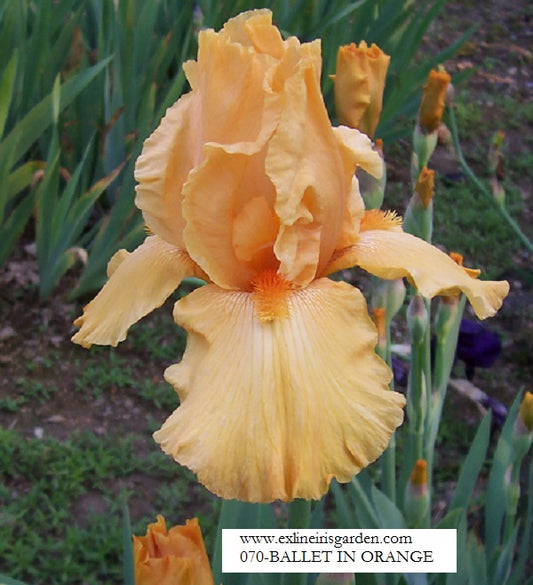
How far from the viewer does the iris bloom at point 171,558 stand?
0.75 meters

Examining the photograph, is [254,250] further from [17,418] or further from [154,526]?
[17,418]

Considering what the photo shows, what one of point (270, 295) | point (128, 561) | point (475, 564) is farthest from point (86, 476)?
point (270, 295)

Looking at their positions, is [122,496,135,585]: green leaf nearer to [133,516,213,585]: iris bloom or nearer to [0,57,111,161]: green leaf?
[133,516,213,585]: iris bloom

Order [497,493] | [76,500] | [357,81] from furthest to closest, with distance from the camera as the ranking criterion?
1. [76,500]
2. [497,493]
3. [357,81]

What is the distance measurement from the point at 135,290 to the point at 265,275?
149mm

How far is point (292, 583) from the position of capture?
0.90 metres

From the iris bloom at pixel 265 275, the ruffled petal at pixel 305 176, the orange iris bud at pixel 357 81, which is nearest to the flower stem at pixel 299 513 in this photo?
the iris bloom at pixel 265 275

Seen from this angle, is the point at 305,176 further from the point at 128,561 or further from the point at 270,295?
the point at 128,561

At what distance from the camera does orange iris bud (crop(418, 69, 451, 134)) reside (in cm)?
115

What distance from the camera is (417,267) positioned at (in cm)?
82

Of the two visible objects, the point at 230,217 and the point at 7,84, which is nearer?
the point at 230,217

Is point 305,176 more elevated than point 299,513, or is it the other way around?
point 305,176

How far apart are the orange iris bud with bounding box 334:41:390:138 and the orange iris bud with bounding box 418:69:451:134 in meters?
0.08

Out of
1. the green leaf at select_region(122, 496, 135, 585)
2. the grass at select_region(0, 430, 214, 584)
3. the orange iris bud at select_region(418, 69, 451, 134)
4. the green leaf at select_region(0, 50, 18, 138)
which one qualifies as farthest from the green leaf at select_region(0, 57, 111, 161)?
the green leaf at select_region(122, 496, 135, 585)
